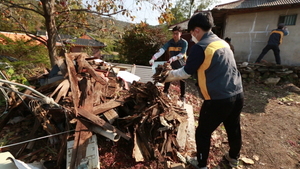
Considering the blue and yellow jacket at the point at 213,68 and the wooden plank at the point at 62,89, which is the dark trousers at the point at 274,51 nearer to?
the blue and yellow jacket at the point at 213,68

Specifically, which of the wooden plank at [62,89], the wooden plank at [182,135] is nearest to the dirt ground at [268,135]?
the wooden plank at [182,135]

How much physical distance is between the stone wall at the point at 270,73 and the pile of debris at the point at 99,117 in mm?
6633

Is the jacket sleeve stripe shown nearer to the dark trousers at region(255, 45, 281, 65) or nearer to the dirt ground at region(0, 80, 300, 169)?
the dirt ground at region(0, 80, 300, 169)

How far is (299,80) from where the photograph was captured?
740 centimetres

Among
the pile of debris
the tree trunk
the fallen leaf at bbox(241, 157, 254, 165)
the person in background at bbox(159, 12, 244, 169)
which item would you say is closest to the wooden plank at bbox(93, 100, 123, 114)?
the pile of debris

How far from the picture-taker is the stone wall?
7.35 meters

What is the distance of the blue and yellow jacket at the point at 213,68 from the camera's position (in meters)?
1.88

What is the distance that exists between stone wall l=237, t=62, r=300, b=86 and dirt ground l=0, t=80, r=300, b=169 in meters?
2.82

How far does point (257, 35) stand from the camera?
843cm

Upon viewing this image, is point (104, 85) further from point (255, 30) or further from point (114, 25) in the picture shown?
point (255, 30)

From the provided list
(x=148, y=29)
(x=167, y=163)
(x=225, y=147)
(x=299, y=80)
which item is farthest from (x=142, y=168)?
(x=299, y=80)

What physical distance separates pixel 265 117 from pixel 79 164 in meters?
4.93

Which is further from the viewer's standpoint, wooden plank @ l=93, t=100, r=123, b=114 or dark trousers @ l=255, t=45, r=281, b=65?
dark trousers @ l=255, t=45, r=281, b=65

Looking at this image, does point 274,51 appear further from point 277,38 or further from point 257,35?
point 257,35
